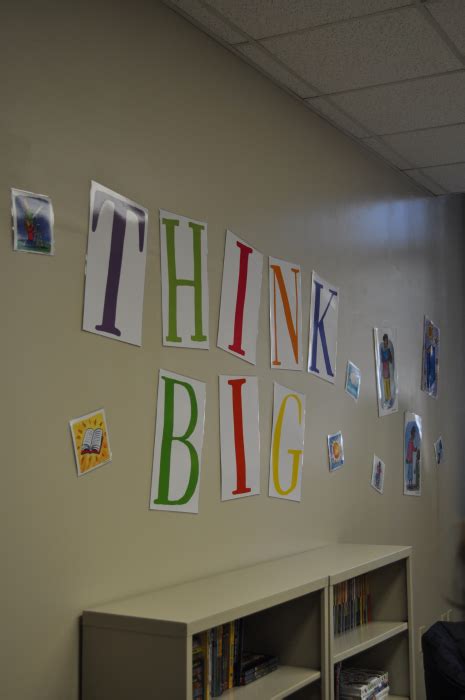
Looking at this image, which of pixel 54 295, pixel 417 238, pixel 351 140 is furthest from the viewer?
pixel 417 238

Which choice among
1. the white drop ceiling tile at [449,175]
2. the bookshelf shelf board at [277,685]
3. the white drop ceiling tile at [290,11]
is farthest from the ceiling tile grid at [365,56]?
the bookshelf shelf board at [277,685]

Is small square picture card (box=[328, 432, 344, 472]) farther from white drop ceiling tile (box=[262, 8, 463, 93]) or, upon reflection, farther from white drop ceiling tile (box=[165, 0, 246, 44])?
white drop ceiling tile (box=[165, 0, 246, 44])

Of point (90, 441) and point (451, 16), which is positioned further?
point (451, 16)

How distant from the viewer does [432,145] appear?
3740 millimetres

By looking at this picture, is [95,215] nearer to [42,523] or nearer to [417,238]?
[42,523]

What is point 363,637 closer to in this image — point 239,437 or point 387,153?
point 239,437

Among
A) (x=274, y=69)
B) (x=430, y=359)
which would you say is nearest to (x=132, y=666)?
(x=274, y=69)

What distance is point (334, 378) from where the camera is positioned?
3.41 metres

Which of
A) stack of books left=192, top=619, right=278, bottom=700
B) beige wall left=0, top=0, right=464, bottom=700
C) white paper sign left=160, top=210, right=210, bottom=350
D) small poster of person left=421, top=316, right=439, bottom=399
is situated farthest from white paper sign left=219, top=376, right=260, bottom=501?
small poster of person left=421, top=316, right=439, bottom=399

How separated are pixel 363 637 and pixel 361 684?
158 millimetres

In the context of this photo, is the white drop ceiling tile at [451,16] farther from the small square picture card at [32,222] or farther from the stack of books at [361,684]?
the stack of books at [361,684]

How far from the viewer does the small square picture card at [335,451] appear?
3.36 m

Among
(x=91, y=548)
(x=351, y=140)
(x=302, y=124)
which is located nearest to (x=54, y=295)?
(x=91, y=548)

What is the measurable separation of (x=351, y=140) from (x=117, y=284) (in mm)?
1821
